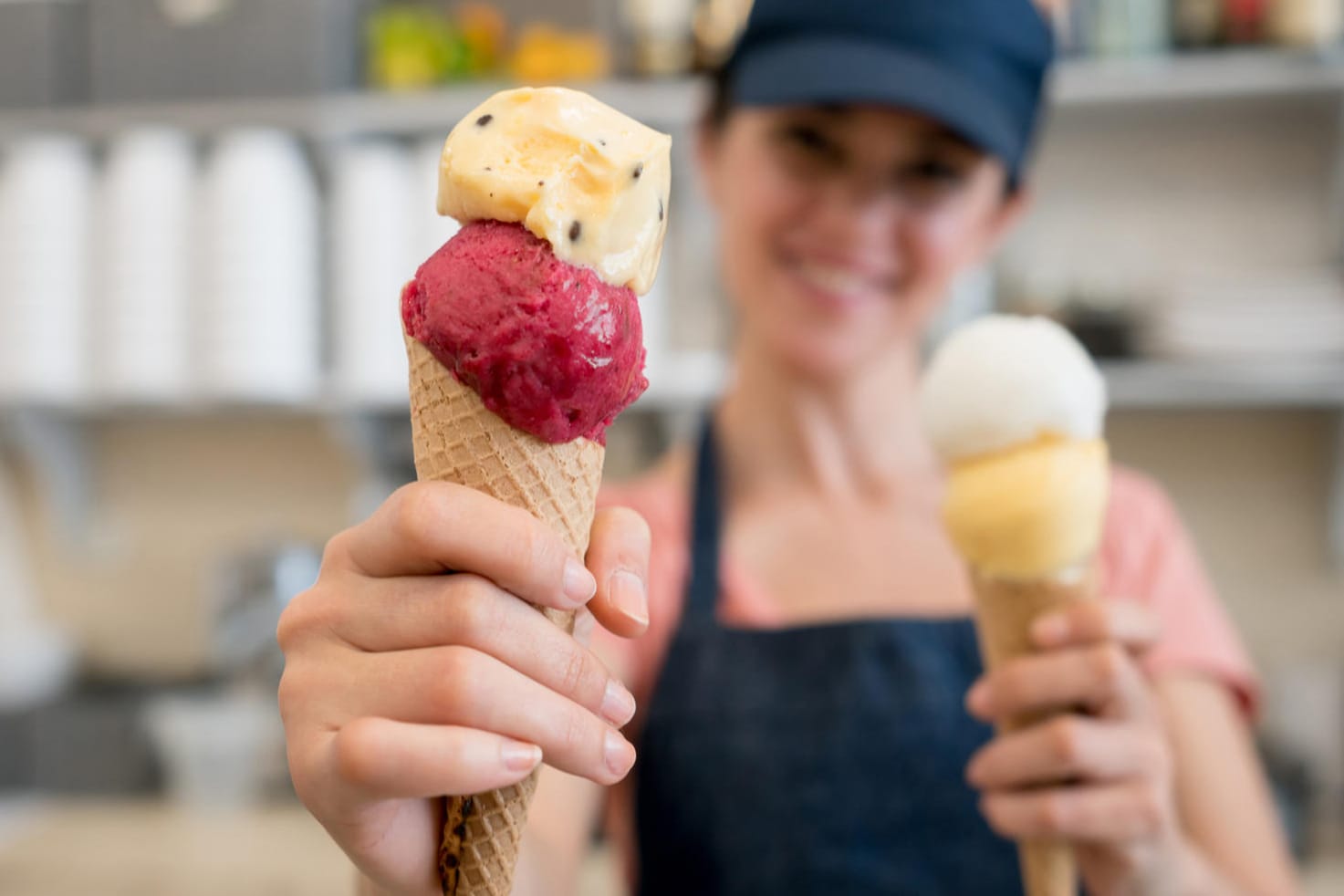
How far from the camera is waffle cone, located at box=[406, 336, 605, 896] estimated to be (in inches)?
23.5

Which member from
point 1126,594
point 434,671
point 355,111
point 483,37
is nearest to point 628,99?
point 483,37

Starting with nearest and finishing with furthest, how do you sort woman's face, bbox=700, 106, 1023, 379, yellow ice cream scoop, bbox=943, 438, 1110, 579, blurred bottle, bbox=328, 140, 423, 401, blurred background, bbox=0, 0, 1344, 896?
1. yellow ice cream scoop, bbox=943, 438, 1110, 579
2. woman's face, bbox=700, 106, 1023, 379
3. blurred background, bbox=0, 0, 1344, 896
4. blurred bottle, bbox=328, 140, 423, 401

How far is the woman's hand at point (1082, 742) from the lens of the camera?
2.84ft

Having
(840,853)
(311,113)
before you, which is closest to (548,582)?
(840,853)

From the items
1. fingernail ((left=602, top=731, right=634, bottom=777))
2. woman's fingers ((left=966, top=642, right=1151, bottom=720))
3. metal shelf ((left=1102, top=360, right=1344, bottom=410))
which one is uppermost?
metal shelf ((left=1102, top=360, right=1344, bottom=410))

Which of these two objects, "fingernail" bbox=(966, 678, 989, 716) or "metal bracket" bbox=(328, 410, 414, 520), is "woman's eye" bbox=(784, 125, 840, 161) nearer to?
"fingernail" bbox=(966, 678, 989, 716)

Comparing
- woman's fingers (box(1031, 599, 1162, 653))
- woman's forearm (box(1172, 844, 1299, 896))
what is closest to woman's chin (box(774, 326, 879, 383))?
woman's fingers (box(1031, 599, 1162, 653))

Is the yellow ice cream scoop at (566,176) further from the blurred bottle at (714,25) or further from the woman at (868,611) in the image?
the blurred bottle at (714,25)

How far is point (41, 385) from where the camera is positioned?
7.15ft

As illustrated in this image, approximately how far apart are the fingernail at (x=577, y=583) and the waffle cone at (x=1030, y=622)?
47 cm

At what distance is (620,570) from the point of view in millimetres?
615

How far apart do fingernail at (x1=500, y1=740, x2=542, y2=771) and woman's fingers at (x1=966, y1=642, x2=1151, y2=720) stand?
1.56ft

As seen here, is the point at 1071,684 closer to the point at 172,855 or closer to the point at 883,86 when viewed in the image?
the point at 883,86

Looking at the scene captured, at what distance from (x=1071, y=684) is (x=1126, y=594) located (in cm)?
56
